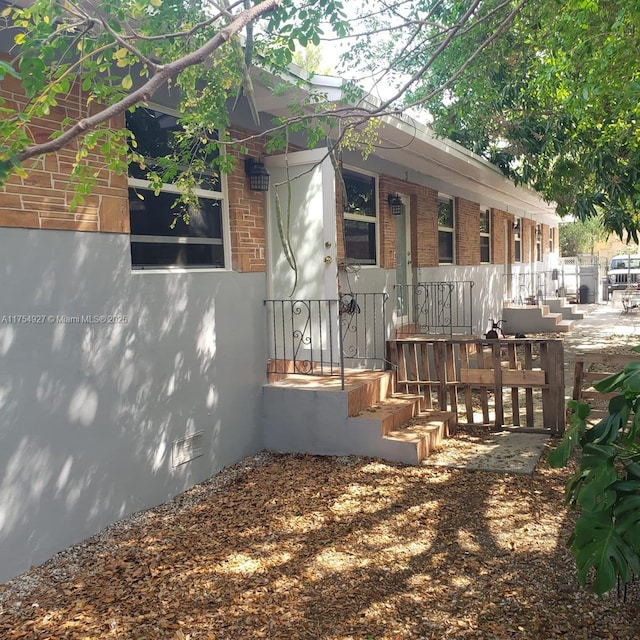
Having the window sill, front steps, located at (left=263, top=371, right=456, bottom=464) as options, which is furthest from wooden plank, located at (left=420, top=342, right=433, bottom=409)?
the window sill

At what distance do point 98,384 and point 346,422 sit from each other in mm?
2386

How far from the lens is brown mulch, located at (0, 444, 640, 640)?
3.17m

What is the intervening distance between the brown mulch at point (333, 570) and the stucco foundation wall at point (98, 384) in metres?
0.27

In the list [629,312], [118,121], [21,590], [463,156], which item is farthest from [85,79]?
[629,312]

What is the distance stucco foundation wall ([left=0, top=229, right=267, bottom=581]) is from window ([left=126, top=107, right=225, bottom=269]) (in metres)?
0.24

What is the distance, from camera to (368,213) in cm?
911

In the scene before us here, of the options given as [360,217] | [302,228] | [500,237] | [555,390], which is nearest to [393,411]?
[555,390]

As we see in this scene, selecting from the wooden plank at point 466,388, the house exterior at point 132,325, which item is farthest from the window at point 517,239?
the wooden plank at point 466,388

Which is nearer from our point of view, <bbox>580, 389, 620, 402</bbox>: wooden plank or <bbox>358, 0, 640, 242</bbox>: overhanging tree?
<bbox>358, 0, 640, 242</bbox>: overhanging tree

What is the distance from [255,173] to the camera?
614 centimetres

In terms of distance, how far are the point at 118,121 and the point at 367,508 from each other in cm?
352

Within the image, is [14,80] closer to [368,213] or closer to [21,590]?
[21,590]

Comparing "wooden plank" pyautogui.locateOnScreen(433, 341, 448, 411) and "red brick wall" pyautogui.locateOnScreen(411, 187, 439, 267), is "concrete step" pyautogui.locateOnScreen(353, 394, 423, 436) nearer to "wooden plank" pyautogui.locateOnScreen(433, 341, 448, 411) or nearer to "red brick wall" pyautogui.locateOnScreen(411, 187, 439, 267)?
"wooden plank" pyautogui.locateOnScreen(433, 341, 448, 411)

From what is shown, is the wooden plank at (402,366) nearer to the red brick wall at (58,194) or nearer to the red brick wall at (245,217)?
the red brick wall at (245,217)
